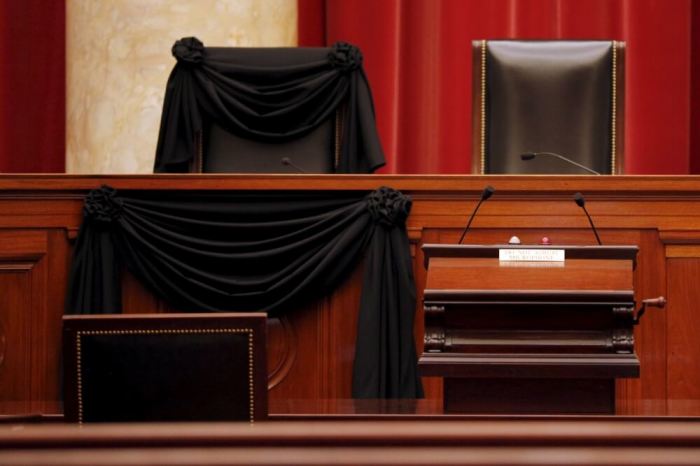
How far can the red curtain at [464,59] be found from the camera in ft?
18.0

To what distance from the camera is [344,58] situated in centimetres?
398

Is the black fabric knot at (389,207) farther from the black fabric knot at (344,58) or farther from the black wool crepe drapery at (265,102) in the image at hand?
the black fabric knot at (344,58)

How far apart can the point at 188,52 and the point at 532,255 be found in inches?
63.0

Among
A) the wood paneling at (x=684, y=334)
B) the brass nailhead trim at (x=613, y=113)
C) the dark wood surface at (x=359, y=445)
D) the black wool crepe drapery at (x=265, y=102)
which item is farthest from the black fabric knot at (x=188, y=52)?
the dark wood surface at (x=359, y=445)

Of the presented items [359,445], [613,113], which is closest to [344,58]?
[613,113]

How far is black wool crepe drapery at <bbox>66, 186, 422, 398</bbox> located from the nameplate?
0.56 metres

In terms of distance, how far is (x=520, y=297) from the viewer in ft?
9.37

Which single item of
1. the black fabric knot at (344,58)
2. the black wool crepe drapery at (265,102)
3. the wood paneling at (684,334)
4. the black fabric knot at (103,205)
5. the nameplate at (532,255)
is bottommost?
the wood paneling at (684,334)

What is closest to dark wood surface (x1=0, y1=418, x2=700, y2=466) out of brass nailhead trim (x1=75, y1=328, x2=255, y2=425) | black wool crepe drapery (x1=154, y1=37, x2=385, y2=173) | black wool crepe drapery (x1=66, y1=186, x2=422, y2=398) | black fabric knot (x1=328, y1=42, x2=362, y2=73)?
brass nailhead trim (x1=75, y1=328, x2=255, y2=425)

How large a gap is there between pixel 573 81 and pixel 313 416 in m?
2.06

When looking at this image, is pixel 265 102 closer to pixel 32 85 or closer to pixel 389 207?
pixel 389 207

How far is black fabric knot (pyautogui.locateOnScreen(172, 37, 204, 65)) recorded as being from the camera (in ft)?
13.0

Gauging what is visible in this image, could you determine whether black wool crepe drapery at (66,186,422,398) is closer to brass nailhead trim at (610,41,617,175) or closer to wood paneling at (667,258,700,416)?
wood paneling at (667,258,700,416)

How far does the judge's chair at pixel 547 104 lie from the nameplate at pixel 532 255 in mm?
1142
